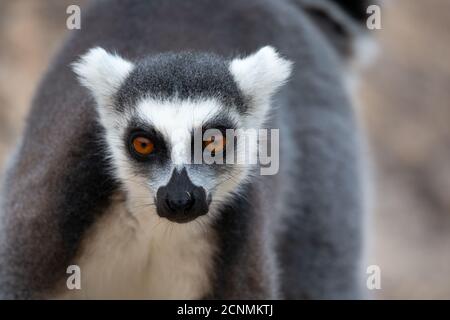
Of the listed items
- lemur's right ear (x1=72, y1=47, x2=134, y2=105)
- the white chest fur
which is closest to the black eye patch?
lemur's right ear (x1=72, y1=47, x2=134, y2=105)

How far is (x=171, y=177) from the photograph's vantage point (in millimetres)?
4125

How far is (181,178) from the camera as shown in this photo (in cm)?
410

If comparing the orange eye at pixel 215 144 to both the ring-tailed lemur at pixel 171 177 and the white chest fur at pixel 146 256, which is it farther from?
the white chest fur at pixel 146 256

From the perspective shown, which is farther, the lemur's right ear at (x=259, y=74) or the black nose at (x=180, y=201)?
the lemur's right ear at (x=259, y=74)

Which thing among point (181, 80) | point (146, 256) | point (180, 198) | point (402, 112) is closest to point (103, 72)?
point (181, 80)

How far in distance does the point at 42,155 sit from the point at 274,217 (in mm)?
1526

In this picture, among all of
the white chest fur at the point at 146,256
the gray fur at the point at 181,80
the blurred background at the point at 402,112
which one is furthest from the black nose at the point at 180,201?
the blurred background at the point at 402,112

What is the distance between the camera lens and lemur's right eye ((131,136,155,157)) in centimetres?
427

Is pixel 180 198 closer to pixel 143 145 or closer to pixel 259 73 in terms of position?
pixel 143 145

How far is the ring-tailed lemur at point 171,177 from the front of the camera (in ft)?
14.2

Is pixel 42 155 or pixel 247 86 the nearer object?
pixel 247 86
